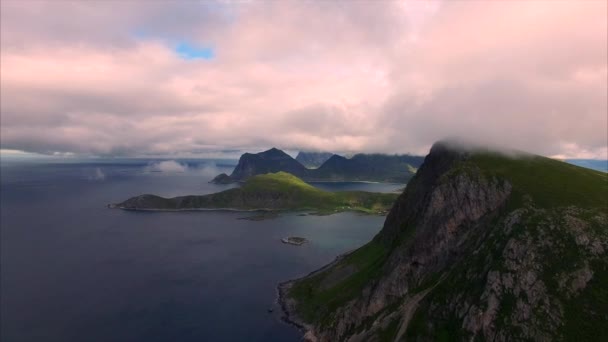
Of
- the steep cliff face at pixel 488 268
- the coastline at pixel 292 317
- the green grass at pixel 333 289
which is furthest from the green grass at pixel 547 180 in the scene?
the coastline at pixel 292 317

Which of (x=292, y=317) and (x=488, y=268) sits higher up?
(x=488, y=268)

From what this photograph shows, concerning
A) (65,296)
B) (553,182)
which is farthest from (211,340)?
(553,182)

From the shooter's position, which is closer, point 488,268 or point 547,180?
point 488,268

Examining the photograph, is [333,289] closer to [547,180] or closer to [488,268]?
[488,268]

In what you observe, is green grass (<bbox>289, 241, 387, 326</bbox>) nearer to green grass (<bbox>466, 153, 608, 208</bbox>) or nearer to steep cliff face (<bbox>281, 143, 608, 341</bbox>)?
steep cliff face (<bbox>281, 143, 608, 341</bbox>)

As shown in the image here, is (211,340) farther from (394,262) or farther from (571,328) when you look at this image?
(571,328)

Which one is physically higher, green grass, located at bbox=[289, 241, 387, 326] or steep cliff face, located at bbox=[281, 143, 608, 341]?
steep cliff face, located at bbox=[281, 143, 608, 341]

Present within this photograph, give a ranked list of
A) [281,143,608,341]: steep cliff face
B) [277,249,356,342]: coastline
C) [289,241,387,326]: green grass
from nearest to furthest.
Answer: [281,143,608,341]: steep cliff face < [277,249,356,342]: coastline < [289,241,387,326]: green grass

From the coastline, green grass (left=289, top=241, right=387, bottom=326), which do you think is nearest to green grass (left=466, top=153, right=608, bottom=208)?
green grass (left=289, top=241, right=387, bottom=326)

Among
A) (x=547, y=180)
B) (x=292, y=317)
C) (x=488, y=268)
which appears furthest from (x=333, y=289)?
(x=547, y=180)
